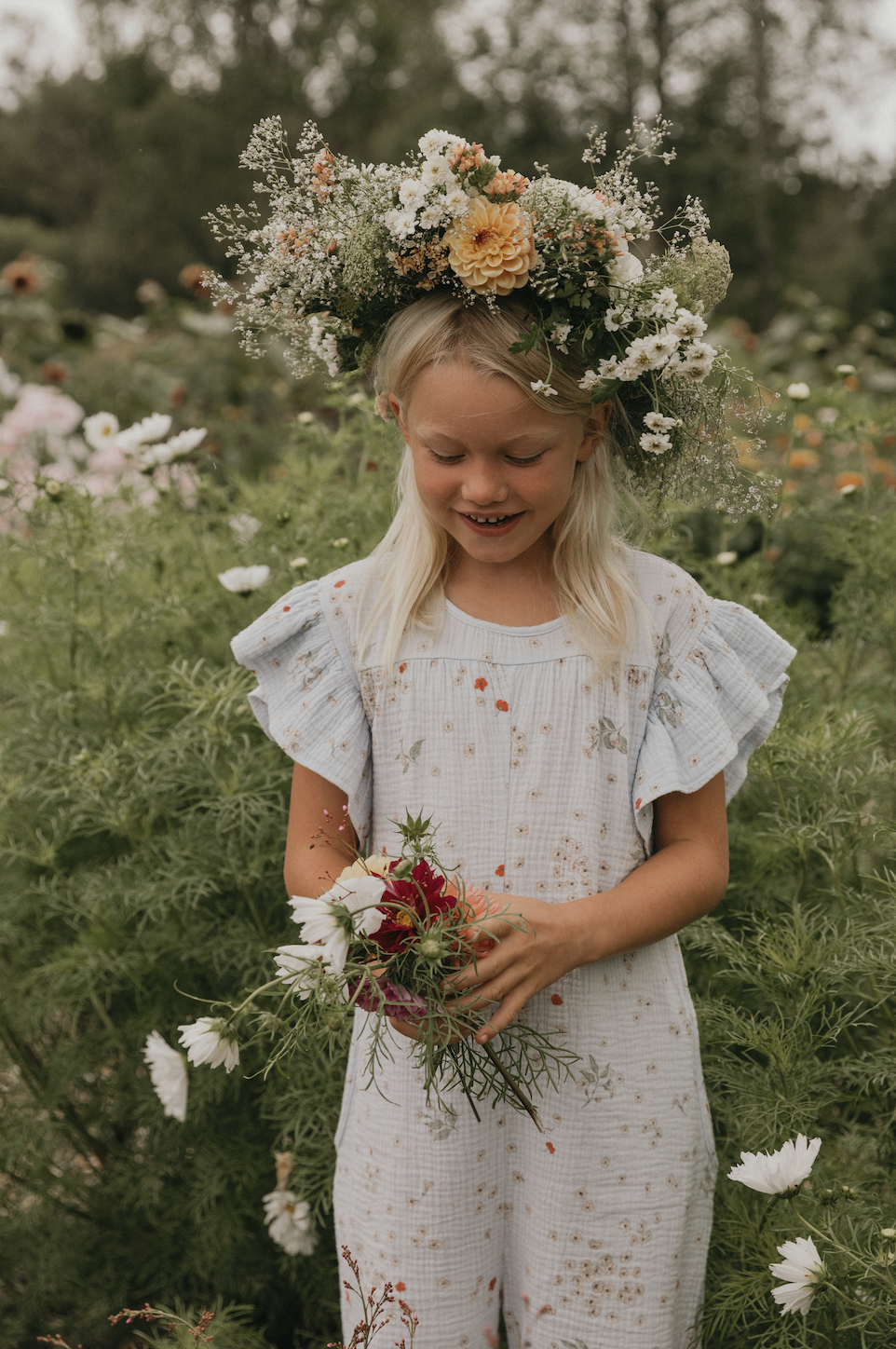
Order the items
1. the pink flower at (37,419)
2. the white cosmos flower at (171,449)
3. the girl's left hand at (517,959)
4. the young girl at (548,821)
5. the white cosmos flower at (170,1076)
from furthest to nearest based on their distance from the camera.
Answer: the pink flower at (37,419)
the white cosmos flower at (171,449)
the white cosmos flower at (170,1076)
the young girl at (548,821)
the girl's left hand at (517,959)

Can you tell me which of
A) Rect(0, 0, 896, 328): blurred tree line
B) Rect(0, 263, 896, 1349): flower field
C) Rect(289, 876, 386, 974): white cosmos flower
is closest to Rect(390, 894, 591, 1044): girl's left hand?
Rect(289, 876, 386, 974): white cosmos flower

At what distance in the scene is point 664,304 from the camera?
4.11ft

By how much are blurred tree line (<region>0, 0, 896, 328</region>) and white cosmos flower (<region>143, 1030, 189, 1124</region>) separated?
836 cm

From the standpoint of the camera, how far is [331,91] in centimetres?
1670

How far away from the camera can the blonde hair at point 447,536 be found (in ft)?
4.23

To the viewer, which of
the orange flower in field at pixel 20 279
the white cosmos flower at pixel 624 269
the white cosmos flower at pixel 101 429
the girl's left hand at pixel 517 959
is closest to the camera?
the girl's left hand at pixel 517 959

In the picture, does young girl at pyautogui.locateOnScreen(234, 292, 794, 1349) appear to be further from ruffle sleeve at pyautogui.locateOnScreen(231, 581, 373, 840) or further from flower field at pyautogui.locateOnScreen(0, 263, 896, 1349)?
flower field at pyautogui.locateOnScreen(0, 263, 896, 1349)

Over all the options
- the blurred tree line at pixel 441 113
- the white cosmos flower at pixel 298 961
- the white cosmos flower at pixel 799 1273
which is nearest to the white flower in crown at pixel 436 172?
the white cosmos flower at pixel 298 961

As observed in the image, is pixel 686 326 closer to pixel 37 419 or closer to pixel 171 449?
pixel 171 449

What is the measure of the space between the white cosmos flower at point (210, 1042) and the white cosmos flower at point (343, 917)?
0.73ft

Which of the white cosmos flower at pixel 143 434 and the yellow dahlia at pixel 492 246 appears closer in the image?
the yellow dahlia at pixel 492 246

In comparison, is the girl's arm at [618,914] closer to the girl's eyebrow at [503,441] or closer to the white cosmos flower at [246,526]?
the girl's eyebrow at [503,441]

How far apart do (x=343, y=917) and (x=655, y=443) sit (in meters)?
0.70

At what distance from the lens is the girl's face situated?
1.27 m
